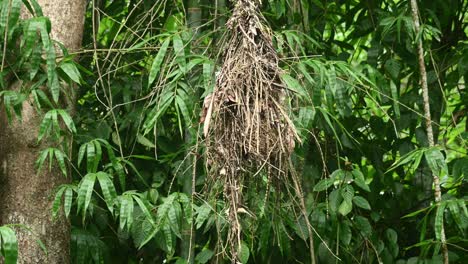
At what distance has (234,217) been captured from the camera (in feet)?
7.69

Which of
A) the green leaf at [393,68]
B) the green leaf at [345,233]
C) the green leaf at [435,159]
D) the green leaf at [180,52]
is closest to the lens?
the green leaf at [180,52]

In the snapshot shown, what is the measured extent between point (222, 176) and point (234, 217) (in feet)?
0.38

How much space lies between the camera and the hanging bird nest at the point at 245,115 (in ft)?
7.64

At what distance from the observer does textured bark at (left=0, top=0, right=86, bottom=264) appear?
313 centimetres

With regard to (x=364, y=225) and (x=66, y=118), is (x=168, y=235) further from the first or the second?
(x=364, y=225)

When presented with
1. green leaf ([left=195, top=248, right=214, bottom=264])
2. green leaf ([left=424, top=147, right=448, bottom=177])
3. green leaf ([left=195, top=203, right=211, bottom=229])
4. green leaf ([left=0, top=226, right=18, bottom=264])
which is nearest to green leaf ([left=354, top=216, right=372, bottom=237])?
green leaf ([left=424, top=147, right=448, bottom=177])

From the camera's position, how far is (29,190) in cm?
314

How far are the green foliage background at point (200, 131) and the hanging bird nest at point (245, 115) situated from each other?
0.50 ft

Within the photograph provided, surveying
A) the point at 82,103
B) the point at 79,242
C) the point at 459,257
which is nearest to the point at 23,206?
the point at 79,242

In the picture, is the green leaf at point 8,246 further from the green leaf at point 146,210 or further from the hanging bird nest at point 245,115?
the hanging bird nest at point 245,115

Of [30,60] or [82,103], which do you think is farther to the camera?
[82,103]

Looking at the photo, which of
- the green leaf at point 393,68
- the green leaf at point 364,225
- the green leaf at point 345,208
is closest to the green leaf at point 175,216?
the green leaf at point 345,208

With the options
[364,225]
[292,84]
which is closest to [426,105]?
[364,225]

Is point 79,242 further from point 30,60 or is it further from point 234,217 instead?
point 234,217
